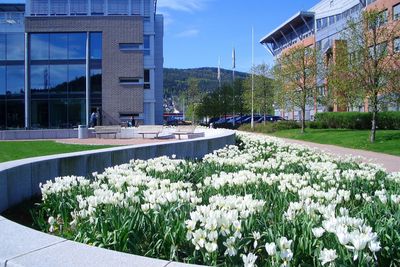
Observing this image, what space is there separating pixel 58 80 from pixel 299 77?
977 inches

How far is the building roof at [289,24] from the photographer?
7062cm

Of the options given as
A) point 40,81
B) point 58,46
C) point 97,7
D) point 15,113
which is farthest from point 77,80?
point 97,7

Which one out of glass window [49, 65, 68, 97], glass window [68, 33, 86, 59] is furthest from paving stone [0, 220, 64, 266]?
glass window [68, 33, 86, 59]

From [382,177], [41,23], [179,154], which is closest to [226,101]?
[41,23]

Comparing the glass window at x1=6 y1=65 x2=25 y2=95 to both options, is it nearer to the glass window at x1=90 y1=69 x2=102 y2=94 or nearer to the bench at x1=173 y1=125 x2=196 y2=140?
the glass window at x1=90 y1=69 x2=102 y2=94

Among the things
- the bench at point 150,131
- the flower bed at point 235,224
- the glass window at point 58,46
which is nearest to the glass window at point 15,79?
the glass window at point 58,46

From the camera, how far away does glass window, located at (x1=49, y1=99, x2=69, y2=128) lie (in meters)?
49.7

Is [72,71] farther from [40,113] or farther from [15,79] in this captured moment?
[15,79]

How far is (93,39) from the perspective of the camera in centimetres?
5028

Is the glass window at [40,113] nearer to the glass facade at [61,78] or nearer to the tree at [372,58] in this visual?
the glass facade at [61,78]

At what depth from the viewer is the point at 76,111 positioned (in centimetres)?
5012

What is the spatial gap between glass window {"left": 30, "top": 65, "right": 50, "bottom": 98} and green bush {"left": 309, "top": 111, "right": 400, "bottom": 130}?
27690 mm

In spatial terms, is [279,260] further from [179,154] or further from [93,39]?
[93,39]

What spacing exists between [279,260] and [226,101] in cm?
6146
